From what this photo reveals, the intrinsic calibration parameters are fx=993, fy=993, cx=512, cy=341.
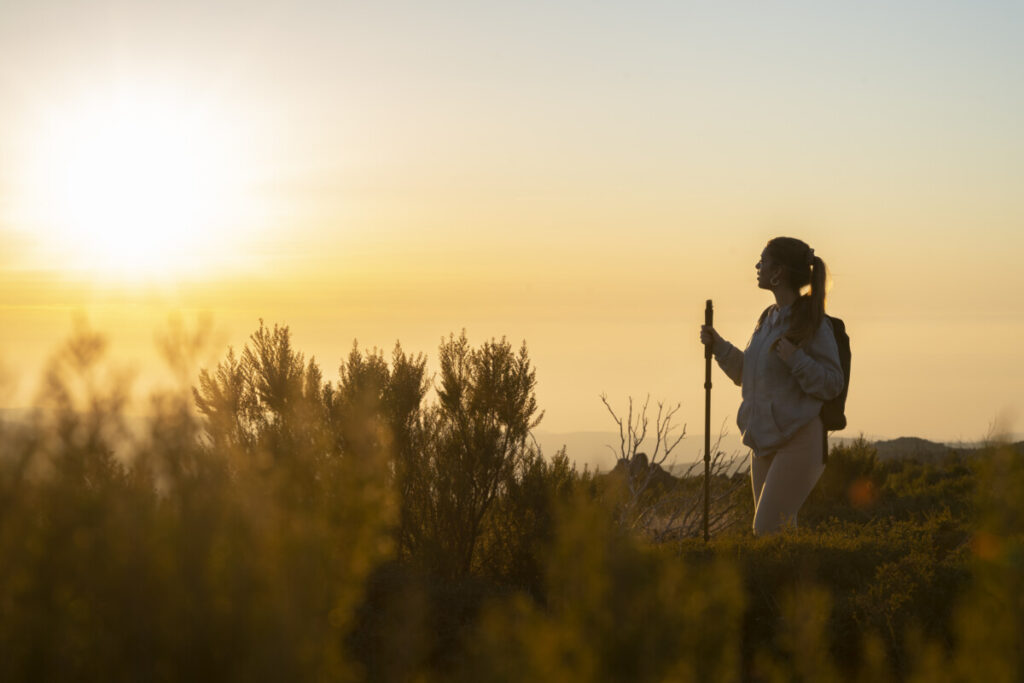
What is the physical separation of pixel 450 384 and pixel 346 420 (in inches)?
64.5

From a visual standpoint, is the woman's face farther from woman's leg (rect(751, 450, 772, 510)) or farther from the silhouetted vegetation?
the silhouetted vegetation

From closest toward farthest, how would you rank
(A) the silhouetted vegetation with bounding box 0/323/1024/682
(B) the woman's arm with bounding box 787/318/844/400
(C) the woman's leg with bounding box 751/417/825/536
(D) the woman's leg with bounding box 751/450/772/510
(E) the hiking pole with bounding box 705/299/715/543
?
1. (A) the silhouetted vegetation with bounding box 0/323/1024/682
2. (B) the woman's arm with bounding box 787/318/844/400
3. (C) the woman's leg with bounding box 751/417/825/536
4. (D) the woman's leg with bounding box 751/450/772/510
5. (E) the hiking pole with bounding box 705/299/715/543

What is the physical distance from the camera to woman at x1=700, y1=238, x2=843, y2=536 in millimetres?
6879

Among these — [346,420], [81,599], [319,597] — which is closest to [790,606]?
[319,597]

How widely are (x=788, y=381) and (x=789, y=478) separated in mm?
704

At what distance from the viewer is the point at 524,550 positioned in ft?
28.7

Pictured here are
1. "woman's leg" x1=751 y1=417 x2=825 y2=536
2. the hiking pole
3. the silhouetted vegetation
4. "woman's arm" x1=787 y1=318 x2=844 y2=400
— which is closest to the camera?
the silhouetted vegetation

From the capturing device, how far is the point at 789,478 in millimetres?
7125

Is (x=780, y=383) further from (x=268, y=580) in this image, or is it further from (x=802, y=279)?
(x=268, y=580)

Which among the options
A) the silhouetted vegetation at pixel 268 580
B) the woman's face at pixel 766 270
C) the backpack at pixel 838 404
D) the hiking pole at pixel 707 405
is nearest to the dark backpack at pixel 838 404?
the backpack at pixel 838 404

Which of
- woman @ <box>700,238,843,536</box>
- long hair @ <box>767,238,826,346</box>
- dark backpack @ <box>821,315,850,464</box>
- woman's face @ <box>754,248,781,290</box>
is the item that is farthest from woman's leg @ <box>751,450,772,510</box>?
woman's face @ <box>754,248,781,290</box>

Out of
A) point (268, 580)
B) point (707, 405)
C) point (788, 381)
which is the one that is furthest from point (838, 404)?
point (268, 580)

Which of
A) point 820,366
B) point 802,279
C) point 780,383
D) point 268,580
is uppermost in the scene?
point 802,279

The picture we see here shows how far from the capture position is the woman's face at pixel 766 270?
712 centimetres
